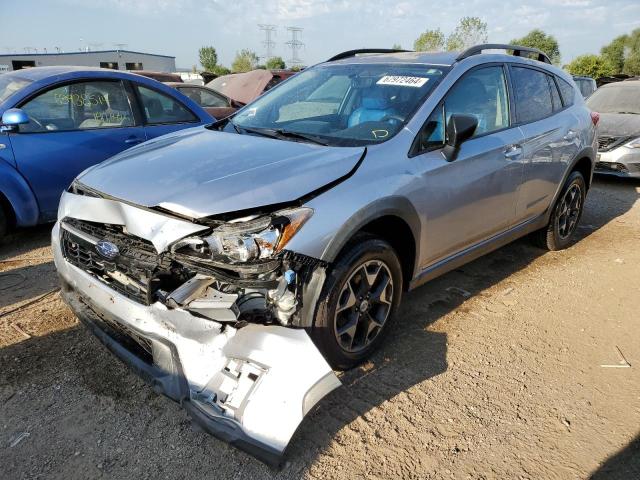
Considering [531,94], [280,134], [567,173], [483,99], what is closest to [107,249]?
[280,134]

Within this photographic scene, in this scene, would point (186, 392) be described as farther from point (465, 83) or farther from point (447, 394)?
point (465, 83)

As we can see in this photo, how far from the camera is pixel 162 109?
5516 mm

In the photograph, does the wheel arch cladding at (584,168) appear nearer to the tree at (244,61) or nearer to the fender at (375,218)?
the fender at (375,218)

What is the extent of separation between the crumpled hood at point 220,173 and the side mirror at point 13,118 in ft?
5.82

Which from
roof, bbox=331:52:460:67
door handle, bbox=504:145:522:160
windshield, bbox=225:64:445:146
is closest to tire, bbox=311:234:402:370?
windshield, bbox=225:64:445:146

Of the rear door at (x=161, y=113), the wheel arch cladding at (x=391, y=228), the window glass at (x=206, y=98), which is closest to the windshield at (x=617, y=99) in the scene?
the window glass at (x=206, y=98)

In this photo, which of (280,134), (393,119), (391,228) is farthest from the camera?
(280,134)

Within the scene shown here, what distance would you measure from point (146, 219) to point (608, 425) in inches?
101

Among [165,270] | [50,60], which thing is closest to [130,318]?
[165,270]

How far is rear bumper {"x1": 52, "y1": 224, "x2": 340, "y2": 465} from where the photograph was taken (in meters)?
2.14

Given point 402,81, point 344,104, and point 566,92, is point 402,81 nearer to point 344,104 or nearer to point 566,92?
point 344,104

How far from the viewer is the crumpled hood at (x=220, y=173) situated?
2.38 metres

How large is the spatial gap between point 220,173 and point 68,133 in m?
2.99

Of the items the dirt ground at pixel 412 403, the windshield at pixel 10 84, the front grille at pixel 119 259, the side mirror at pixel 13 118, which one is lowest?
the dirt ground at pixel 412 403
